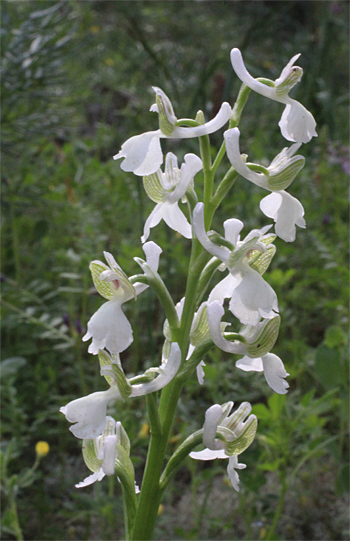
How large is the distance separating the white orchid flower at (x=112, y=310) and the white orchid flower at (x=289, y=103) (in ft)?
0.66

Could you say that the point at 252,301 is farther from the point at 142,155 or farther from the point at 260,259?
the point at 142,155

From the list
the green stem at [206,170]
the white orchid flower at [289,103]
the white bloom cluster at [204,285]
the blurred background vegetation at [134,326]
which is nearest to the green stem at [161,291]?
the white bloom cluster at [204,285]

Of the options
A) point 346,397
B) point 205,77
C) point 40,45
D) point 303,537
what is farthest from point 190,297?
point 40,45

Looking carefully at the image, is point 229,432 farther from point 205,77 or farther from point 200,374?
point 205,77

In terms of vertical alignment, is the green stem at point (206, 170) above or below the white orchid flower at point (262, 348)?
above

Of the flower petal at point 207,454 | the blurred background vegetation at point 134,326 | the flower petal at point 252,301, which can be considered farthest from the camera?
the blurred background vegetation at point 134,326

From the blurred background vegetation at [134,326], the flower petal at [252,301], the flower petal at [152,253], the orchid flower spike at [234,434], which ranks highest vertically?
the flower petal at [152,253]

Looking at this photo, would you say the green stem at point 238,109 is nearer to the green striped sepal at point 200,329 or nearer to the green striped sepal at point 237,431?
the green striped sepal at point 200,329

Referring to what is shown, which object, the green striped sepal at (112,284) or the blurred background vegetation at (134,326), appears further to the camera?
the blurred background vegetation at (134,326)

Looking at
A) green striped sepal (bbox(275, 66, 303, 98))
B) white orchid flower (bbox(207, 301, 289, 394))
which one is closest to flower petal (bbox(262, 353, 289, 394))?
white orchid flower (bbox(207, 301, 289, 394))

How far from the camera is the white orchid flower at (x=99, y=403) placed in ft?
1.82

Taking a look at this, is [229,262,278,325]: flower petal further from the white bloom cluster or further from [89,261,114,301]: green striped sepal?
[89,261,114,301]: green striped sepal

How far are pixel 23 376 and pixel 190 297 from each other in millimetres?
841

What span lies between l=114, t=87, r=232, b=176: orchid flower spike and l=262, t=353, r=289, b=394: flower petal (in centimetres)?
26
